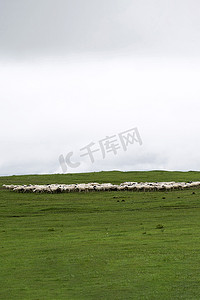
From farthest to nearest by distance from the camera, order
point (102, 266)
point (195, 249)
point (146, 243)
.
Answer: point (146, 243)
point (195, 249)
point (102, 266)

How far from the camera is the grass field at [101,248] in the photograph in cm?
1362

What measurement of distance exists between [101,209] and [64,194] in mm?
8481

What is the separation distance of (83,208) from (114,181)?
17.3 metres

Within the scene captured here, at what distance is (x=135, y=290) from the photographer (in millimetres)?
13383

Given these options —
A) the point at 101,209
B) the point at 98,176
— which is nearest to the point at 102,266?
the point at 101,209

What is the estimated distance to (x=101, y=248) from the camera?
734 inches

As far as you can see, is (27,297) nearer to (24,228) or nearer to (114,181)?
(24,228)

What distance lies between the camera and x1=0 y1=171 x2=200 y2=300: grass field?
13.6 metres

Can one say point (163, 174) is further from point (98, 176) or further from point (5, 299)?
point (5, 299)

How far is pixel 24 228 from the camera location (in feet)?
82.1

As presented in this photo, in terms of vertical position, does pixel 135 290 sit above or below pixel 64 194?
below

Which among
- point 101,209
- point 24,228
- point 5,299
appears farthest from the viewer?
point 101,209

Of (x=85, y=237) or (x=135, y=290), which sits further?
(x=85, y=237)

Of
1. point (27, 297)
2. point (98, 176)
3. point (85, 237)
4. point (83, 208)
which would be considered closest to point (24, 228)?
point (85, 237)
